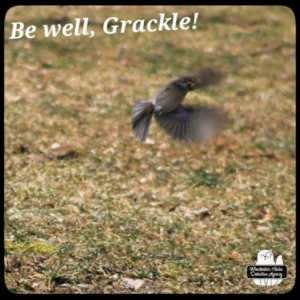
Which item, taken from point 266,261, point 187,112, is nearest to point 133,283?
point 266,261

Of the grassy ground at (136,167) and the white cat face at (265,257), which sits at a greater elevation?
the grassy ground at (136,167)

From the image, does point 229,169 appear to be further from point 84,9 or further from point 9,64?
point 84,9

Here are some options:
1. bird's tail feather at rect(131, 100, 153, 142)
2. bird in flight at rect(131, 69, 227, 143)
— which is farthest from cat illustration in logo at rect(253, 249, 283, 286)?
bird's tail feather at rect(131, 100, 153, 142)

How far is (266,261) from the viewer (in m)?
3.76

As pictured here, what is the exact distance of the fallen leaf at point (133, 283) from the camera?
3352mm

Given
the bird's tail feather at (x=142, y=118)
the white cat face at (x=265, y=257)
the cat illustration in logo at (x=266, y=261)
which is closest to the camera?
the cat illustration in logo at (x=266, y=261)

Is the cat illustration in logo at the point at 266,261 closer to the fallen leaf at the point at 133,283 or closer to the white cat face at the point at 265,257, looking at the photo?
the white cat face at the point at 265,257

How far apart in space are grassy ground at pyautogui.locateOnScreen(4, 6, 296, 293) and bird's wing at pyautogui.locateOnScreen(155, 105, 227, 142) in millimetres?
654

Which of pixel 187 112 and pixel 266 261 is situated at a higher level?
pixel 187 112

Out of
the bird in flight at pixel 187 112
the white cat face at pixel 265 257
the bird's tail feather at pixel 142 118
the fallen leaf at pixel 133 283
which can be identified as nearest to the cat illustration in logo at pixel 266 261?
the white cat face at pixel 265 257

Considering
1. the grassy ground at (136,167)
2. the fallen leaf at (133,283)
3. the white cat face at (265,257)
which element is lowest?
the fallen leaf at (133,283)

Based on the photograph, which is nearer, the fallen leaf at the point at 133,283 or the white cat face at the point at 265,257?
the fallen leaf at the point at 133,283

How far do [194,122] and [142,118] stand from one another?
39cm

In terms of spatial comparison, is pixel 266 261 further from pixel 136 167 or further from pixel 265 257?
pixel 136 167
